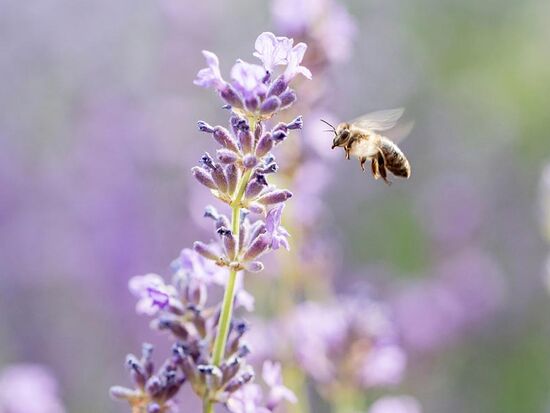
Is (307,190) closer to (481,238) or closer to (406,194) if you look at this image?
(481,238)

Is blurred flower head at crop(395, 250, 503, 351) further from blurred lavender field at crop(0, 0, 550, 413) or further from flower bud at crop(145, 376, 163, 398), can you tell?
flower bud at crop(145, 376, 163, 398)

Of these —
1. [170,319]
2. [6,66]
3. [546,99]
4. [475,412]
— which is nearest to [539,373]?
[475,412]

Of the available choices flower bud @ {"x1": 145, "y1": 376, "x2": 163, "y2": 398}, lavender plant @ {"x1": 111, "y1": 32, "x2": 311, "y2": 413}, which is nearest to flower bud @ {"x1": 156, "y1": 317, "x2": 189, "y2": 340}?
lavender plant @ {"x1": 111, "y1": 32, "x2": 311, "y2": 413}

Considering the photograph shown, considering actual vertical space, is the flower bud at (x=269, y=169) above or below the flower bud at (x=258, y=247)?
above

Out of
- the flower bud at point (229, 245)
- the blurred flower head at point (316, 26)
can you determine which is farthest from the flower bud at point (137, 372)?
the blurred flower head at point (316, 26)

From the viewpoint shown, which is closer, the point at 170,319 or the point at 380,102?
the point at 170,319

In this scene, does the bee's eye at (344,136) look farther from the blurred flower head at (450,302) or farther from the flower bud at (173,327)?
the blurred flower head at (450,302)

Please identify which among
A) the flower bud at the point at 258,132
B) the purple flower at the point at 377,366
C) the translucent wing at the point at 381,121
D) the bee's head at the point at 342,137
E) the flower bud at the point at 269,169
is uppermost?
the translucent wing at the point at 381,121

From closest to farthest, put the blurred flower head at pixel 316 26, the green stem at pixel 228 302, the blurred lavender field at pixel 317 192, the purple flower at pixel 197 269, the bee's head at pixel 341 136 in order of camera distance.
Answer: the green stem at pixel 228 302
the purple flower at pixel 197 269
the bee's head at pixel 341 136
the blurred flower head at pixel 316 26
the blurred lavender field at pixel 317 192
